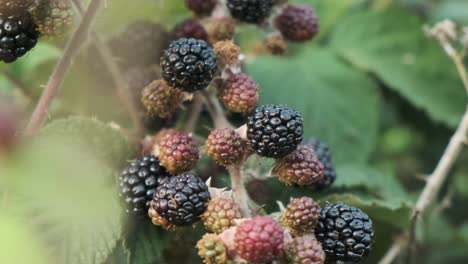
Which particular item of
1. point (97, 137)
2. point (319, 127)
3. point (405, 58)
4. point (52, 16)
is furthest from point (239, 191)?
point (405, 58)

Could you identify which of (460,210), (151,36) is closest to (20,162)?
(151,36)

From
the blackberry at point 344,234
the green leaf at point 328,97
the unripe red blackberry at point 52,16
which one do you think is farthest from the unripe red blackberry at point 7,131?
the green leaf at point 328,97

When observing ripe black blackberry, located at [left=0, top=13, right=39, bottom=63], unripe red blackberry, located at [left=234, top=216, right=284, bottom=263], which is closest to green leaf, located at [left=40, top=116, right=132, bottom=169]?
ripe black blackberry, located at [left=0, top=13, right=39, bottom=63]

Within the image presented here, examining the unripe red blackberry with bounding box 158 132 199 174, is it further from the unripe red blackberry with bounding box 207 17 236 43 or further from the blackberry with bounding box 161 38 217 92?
the unripe red blackberry with bounding box 207 17 236 43

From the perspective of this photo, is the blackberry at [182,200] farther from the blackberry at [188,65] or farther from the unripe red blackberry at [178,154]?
the blackberry at [188,65]

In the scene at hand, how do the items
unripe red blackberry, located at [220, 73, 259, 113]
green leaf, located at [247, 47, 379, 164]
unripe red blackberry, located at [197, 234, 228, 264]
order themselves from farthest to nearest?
1. green leaf, located at [247, 47, 379, 164]
2. unripe red blackberry, located at [220, 73, 259, 113]
3. unripe red blackberry, located at [197, 234, 228, 264]

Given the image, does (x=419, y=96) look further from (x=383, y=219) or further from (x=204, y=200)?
(x=204, y=200)
